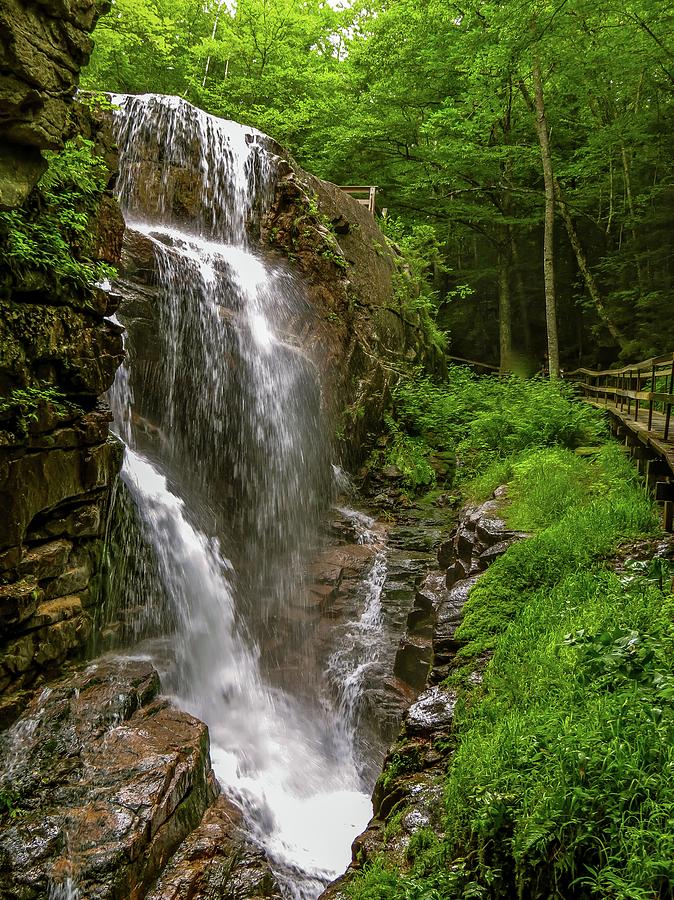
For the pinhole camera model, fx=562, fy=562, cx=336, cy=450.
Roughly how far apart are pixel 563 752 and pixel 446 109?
1712cm

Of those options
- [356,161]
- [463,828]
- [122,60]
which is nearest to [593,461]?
[463,828]

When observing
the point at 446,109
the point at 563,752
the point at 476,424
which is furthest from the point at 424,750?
the point at 446,109

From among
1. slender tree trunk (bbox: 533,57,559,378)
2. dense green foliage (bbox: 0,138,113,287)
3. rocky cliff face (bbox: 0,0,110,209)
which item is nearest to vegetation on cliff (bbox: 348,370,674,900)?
dense green foliage (bbox: 0,138,113,287)

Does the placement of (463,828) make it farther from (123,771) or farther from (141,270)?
(141,270)

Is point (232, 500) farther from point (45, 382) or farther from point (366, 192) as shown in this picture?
point (366, 192)

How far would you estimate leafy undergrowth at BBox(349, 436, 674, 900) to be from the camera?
2.27 m

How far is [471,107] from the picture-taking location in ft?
54.6

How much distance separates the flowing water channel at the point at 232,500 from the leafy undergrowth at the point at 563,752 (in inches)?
101

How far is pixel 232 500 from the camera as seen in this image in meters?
9.52

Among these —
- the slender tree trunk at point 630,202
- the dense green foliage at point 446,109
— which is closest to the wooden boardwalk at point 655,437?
the dense green foliage at point 446,109

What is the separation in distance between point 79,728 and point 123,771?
24.5 inches

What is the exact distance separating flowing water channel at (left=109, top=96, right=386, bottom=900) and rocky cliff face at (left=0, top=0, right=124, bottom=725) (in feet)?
2.71

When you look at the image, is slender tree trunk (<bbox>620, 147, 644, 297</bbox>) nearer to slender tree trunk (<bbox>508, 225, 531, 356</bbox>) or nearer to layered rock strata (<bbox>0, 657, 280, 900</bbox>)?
slender tree trunk (<bbox>508, 225, 531, 356</bbox>)

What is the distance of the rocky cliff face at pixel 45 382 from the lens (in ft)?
15.5
